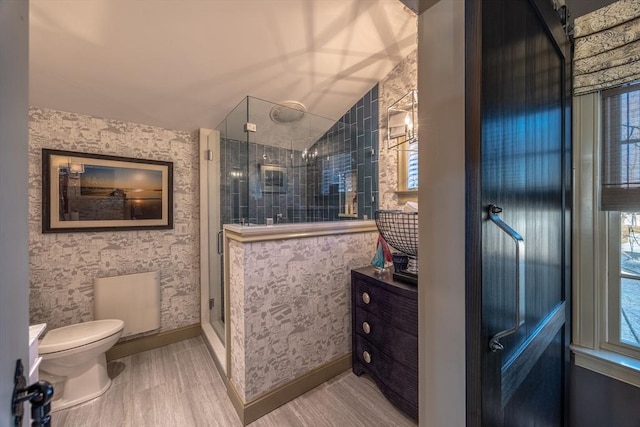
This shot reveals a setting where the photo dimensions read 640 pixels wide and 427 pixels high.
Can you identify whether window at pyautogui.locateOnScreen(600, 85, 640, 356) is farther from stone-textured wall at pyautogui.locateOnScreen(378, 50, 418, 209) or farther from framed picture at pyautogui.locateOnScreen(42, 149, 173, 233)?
framed picture at pyautogui.locateOnScreen(42, 149, 173, 233)

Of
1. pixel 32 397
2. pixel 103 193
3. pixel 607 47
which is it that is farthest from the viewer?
pixel 103 193

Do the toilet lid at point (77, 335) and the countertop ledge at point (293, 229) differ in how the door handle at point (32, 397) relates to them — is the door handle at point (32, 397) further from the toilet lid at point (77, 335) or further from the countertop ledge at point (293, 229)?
the toilet lid at point (77, 335)

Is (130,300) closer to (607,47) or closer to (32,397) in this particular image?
(32,397)

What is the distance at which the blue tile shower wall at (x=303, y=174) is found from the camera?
1.95m

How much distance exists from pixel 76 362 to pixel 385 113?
3018 mm

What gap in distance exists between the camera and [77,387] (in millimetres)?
1739

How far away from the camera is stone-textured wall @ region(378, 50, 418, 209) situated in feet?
6.88

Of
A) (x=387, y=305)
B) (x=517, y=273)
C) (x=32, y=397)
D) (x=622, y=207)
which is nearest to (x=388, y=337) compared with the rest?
(x=387, y=305)

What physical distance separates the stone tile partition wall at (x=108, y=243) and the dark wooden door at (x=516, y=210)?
2615mm

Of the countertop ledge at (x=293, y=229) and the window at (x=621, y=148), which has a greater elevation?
the window at (x=621, y=148)

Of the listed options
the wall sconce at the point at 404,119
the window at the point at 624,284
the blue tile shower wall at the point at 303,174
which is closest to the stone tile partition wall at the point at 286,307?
the blue tile shower wall at the point at 303,174

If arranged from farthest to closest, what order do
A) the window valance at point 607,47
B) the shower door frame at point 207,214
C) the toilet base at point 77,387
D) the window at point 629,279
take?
the shower door frame at point 207,214 → the toilet base at point 77,387 → the window at point 629,279 → the window valance at point 607,47

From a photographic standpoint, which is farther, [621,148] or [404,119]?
[404,119]

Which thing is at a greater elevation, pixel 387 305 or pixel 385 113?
pixel 385 113
